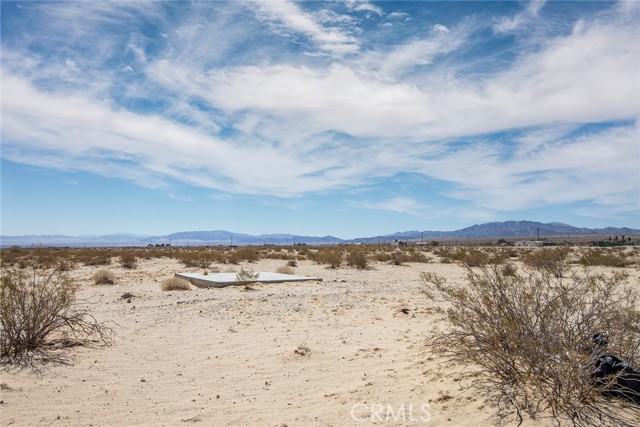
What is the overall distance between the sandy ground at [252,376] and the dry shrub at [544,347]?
1.34 ft

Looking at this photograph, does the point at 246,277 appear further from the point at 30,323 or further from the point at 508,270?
the point at 30,323

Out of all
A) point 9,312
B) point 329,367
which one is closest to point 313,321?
point 329,367

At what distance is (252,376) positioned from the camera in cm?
641

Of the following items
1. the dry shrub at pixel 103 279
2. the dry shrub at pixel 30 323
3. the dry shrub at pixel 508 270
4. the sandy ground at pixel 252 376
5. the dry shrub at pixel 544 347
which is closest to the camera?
the dry shrub at pixel 544 347

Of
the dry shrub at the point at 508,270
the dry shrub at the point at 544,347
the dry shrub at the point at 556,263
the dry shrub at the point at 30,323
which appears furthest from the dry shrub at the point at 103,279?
the dry shrub at the point at 544,347

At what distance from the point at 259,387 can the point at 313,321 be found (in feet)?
12.9

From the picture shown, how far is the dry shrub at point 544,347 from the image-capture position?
14.3 ft

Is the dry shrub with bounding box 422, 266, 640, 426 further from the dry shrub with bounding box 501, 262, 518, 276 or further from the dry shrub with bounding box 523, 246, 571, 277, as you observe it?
the dry shrub with bounding box 501, 262, 518, 276

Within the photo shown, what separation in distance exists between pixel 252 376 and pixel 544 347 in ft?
12.0

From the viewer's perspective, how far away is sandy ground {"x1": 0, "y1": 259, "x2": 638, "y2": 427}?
5055mm

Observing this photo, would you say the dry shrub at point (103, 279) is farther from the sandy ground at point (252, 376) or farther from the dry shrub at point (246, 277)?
the sandy ground at point (252, 376)

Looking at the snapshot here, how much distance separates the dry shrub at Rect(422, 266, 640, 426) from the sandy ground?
41cm

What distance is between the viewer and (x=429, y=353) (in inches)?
268

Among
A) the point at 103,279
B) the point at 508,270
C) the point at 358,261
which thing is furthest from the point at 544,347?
the point at 358,261
